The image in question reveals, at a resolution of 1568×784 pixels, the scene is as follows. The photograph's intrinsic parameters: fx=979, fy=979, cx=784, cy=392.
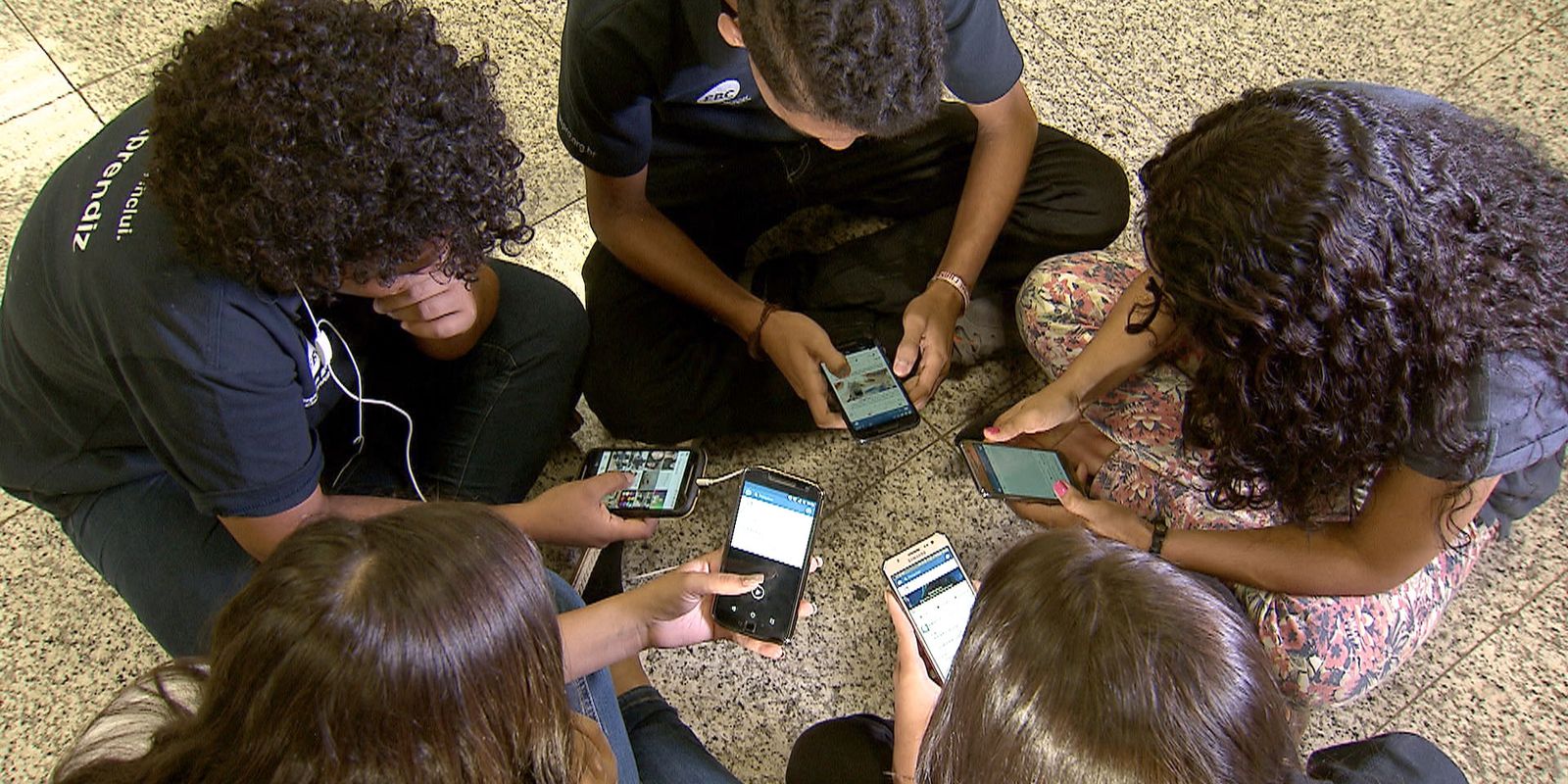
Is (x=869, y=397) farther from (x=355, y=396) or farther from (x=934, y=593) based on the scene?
(x=355, y=396)

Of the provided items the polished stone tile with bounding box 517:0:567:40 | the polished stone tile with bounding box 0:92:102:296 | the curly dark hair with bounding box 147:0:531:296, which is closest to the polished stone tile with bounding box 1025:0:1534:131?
the polished stone tile with bounding box 517:0:567:40

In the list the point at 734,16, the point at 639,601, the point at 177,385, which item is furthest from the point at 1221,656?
the point at 177,385

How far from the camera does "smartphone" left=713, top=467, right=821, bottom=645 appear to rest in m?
1.14

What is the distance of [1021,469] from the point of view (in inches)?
50.4

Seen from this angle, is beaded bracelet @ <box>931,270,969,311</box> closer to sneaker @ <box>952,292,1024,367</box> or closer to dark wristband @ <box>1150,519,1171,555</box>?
sneaker @ <box>952,292,1024,367</box>

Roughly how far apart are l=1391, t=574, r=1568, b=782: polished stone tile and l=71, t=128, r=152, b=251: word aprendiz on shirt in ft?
4.72

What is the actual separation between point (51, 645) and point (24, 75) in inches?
39.8

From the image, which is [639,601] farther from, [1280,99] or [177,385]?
[1280,99]

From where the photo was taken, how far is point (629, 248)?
4.21 ft

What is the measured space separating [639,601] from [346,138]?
543 mm

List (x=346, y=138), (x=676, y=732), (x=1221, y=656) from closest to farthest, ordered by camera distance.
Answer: (x=1221, y=656), (x=346, y=138), (x=676, y=732)

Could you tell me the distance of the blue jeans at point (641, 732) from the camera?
1.00 m

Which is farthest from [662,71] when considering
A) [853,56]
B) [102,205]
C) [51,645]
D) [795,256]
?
[51,645]

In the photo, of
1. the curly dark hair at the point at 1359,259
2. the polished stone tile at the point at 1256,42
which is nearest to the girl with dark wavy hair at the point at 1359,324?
the curly dark hair at the point at 1359,259
